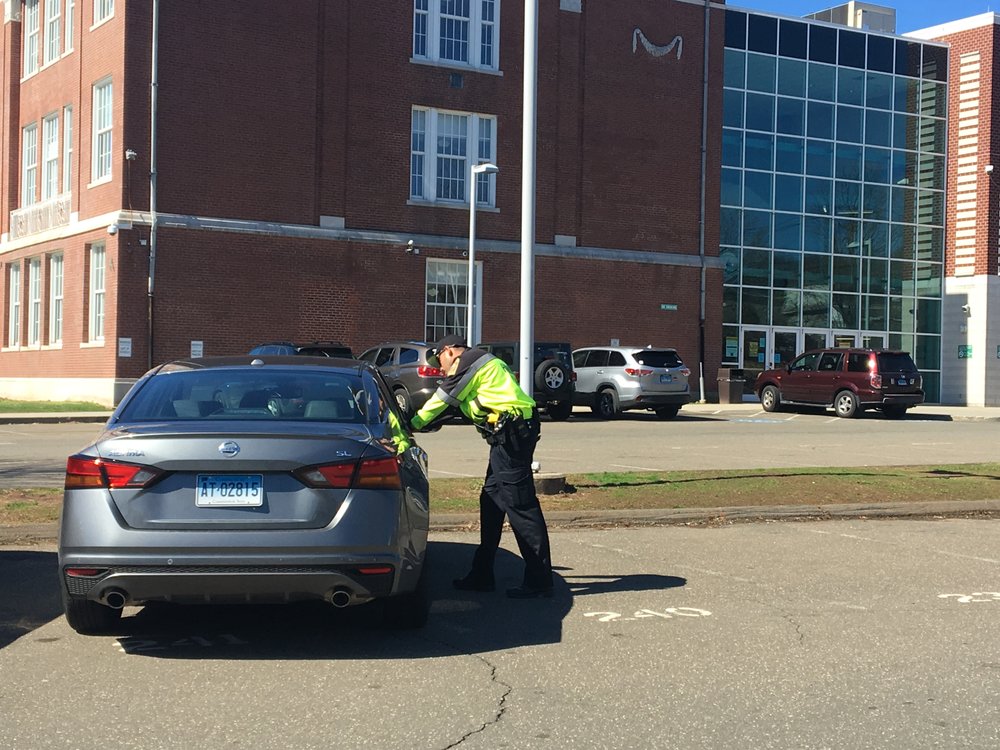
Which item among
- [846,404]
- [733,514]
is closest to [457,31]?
[846,404]

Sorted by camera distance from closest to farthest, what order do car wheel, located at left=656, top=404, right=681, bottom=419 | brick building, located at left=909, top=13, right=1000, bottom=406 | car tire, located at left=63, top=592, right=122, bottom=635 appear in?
car tire, located at left=63, top=592, right=122, bottom=635
car wheel, located at left=656, top=404, right=681, bottom=419
brick building, located at left=909, top=13, right=1000, bottom=406

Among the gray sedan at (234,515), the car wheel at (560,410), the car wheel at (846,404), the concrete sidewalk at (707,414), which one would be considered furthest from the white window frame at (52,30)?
the gray sedan at (234,515)

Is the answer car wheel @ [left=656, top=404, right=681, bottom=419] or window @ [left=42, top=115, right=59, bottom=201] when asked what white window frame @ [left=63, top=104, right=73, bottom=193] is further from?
car wheel @ [left=656, top=404, right=681, bottom=419]

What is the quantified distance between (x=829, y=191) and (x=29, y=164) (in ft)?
85.2

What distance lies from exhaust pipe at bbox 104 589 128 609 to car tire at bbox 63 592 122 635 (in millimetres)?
392

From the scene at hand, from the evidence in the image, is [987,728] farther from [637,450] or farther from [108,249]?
[108,249]

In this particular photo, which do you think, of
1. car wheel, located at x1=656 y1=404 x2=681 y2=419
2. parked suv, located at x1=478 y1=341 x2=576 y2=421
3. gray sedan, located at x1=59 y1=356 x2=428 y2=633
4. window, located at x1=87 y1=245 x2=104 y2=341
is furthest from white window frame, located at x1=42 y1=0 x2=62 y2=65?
gray sedan, located at x1=59 y1=356 x2=428 y2=633

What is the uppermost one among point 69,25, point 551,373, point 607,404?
point 69,25

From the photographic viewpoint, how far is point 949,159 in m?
42.3

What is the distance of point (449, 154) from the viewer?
3388 cm

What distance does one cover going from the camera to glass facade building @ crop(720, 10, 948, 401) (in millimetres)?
39031

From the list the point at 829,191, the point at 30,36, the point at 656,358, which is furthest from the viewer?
the point at 829,191

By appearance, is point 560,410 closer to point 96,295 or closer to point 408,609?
point 96,295

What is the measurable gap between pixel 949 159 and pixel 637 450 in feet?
94.5
